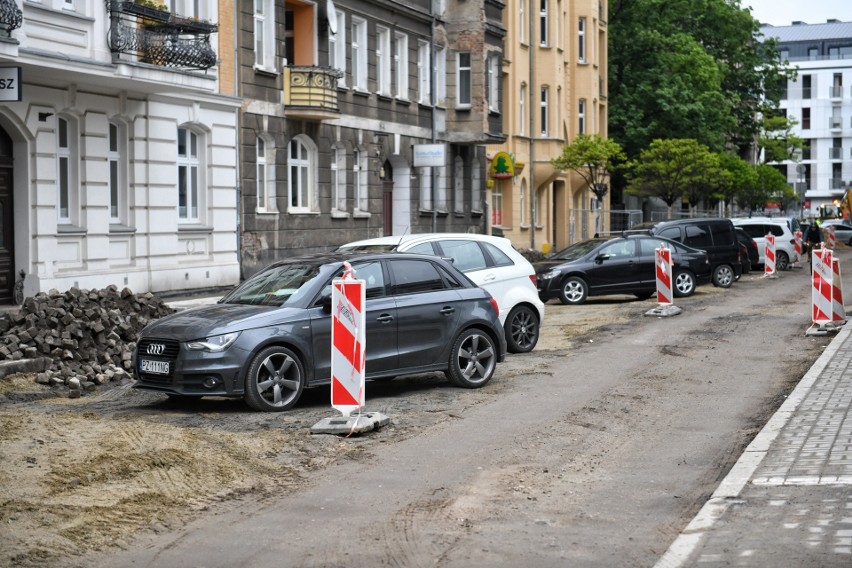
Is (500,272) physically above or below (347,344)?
above

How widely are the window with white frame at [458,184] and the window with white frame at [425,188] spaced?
75.7 inches

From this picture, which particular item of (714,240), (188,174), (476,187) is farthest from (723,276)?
(476,187)

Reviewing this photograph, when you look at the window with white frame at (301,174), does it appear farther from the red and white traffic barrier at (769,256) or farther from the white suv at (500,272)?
the white suv at (500,272)

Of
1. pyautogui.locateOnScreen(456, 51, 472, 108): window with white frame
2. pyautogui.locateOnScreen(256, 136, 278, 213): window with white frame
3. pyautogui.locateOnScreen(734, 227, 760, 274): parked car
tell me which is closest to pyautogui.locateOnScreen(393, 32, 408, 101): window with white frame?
pyautogui.locateOnScreen(456, 51, 472, 108): window with white frame

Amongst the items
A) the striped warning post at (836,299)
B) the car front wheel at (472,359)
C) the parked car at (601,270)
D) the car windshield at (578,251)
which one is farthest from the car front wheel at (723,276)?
the car front wheel at (472,359)

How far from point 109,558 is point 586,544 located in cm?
256

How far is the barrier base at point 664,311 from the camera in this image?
2327 cm

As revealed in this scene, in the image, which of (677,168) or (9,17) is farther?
(677,168)

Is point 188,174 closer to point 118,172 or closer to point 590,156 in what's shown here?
point 118,172

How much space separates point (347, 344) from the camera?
11.5m

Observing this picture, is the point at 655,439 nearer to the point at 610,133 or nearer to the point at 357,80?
the point at 357,80

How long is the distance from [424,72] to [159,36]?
54.9ft

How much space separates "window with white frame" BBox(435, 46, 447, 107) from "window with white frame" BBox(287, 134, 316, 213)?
9176mm

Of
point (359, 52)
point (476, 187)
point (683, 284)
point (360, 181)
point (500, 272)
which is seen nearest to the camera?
point (500, 272)
